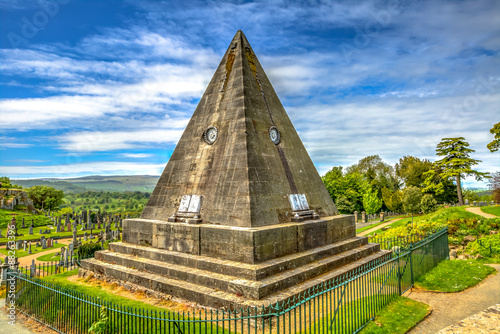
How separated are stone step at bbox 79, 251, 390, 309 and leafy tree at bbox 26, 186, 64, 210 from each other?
5598cm

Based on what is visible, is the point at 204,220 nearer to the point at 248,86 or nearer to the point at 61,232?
the point at 248,86

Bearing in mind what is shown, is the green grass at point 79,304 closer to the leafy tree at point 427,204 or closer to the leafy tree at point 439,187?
the leafy tree at point 427,204

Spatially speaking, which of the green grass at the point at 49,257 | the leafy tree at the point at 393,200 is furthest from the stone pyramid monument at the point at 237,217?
the leafy tree at the point at 393,200

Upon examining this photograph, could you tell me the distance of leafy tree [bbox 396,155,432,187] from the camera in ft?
155

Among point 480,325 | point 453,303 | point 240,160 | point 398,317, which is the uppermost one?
point 240,160

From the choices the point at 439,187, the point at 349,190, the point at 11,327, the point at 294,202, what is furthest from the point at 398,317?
the point at 349,190

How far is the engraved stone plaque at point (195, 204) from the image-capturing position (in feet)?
34.2

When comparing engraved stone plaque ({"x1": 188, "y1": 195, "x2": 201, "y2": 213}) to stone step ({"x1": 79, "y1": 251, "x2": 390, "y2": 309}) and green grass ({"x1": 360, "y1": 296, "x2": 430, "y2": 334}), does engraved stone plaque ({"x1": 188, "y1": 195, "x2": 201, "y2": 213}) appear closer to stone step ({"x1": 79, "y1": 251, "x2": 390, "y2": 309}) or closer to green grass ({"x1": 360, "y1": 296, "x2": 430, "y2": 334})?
stone step ({"x1": 79, "y1": 251, "x2": 390, "y2": 309})

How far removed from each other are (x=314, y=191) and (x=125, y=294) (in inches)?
323

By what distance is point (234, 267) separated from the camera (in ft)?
26.4

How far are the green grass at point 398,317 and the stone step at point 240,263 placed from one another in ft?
8.50

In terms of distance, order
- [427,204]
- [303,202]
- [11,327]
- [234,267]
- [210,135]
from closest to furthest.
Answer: [11,327], [234,267], [303,202], [210,135], [427,204]

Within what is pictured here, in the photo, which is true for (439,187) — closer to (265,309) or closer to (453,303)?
(453,303)

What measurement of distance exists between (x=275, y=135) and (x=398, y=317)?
24.8 feet
